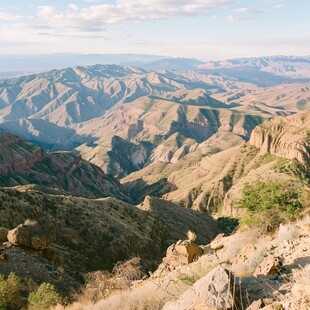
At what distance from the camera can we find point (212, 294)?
1002 cm

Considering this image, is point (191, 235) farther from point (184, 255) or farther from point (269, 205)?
point (269, 205)

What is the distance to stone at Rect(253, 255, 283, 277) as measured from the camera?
44.0 feet

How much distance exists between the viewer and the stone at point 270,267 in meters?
13.4

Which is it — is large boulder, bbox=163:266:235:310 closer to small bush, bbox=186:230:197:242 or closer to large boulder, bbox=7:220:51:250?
small bush, bbox=186:230:197:242

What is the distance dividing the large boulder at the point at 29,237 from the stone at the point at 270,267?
99.6 feet

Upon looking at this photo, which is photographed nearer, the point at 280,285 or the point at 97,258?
the point at 280,285

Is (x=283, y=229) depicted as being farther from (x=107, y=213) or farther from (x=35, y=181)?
(x=35, y=181)

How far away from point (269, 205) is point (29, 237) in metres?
24.8

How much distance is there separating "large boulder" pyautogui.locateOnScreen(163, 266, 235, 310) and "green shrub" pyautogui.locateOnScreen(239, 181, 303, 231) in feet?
58.1

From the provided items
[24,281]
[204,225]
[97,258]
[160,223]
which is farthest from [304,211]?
[204,225]

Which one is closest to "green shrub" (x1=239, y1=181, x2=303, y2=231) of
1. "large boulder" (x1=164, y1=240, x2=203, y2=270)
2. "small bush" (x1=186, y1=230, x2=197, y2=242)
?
"small bush" (x1=186, y1=230, x2=197, y2=242)

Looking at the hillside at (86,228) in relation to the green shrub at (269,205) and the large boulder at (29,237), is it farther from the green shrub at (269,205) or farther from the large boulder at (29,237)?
the green shrub at (269,205)

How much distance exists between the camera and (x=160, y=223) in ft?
324

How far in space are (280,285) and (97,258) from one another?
51410 millimetres
